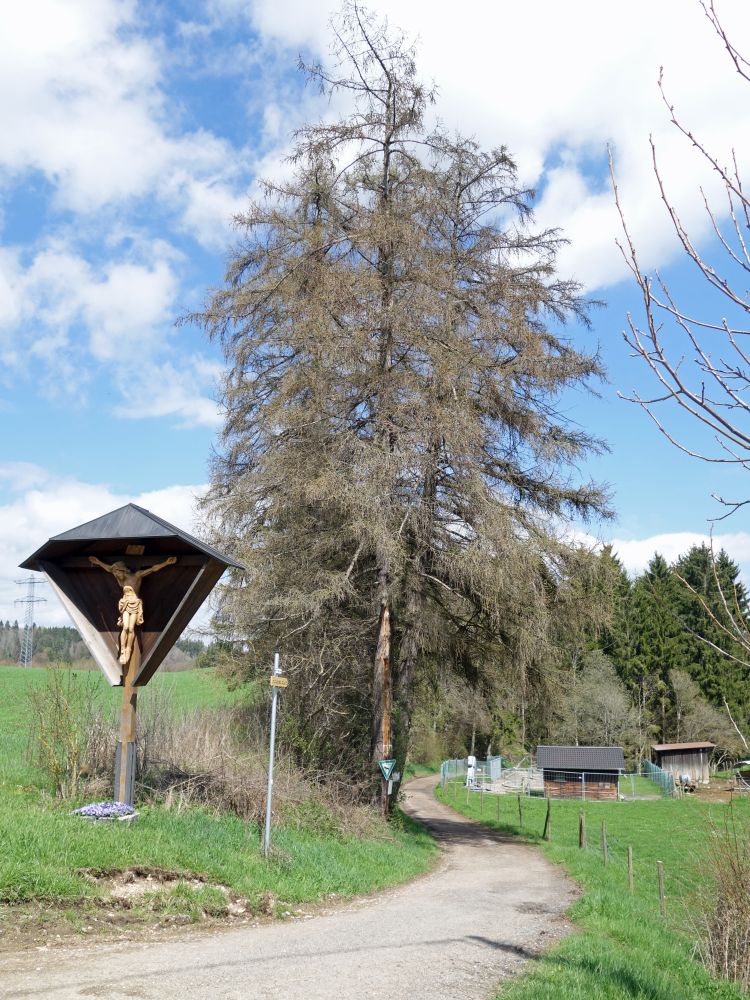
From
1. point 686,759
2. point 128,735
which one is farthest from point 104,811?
point 686,759

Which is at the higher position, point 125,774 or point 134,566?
point 134,566

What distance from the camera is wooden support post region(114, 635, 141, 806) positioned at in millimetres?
10133

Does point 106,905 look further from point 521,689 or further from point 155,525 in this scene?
point 521,689

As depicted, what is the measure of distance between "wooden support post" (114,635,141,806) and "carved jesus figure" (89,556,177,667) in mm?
113

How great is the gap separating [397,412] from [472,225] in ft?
19.6

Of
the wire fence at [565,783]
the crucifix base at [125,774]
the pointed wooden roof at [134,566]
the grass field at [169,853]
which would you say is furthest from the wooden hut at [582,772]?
the crucifix base at [125,774]

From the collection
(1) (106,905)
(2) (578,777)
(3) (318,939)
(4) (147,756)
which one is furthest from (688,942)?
(2) (578,777)

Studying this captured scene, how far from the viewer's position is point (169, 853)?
891 cm

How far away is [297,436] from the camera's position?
17422 mm

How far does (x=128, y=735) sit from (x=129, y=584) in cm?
187

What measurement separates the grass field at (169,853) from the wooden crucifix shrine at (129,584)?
131 centimetres

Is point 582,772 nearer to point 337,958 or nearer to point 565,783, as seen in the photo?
point 565,783

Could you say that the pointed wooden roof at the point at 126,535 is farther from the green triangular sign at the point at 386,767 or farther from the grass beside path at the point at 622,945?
the green triangular sign at the point at 386,767

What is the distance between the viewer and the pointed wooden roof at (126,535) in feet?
34.9
